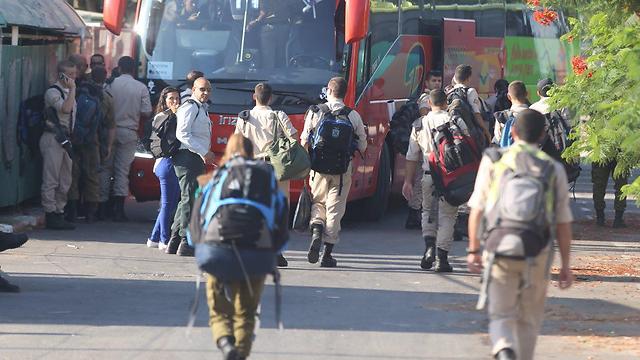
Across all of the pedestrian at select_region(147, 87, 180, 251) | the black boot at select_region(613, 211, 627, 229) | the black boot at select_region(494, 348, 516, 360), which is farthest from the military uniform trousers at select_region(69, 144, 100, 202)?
the black boot at select_region(494, 348, 516, 360)

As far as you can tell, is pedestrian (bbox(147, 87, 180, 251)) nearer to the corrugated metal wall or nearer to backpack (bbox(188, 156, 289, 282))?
the corrugated metal wall

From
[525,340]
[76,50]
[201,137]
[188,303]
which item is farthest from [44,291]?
[76,50]

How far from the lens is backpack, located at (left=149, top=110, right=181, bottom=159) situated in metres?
13.9

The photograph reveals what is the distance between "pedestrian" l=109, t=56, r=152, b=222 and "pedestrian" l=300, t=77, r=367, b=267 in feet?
11.7

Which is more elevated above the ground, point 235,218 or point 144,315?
point 235,218

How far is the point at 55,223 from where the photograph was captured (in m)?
15.9

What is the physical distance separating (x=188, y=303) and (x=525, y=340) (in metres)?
4.13

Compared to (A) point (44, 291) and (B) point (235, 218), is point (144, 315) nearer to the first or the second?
(A) point (44, 291)

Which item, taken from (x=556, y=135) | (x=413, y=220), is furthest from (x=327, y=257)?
(x=413, y=220)

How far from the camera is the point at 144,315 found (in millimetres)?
10727

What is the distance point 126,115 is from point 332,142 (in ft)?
13.7

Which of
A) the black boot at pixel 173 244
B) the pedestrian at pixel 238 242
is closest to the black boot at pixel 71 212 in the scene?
the black boot at pixel 173 244

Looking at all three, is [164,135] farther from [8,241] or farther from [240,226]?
[240,226]

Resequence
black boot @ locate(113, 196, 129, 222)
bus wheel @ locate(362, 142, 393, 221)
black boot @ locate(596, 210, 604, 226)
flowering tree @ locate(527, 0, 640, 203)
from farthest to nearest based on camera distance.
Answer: black boot @ locate(596, 210, 604, 226)
bus wheel @ locate(362, 142, 393, 221)
black boot @ locate(113, 196, 129, 222)
flowering tree @ locate(527, 0, 640, 203)
